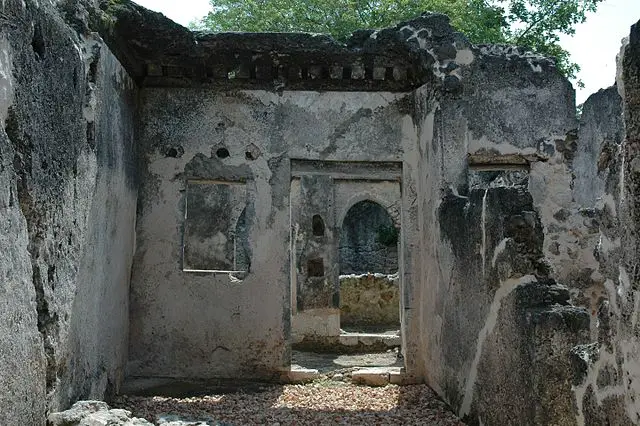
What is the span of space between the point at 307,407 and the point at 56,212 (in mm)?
2987

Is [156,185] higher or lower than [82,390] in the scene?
higher

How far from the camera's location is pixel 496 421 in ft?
15.4

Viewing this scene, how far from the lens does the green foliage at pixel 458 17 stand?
50.9 feet

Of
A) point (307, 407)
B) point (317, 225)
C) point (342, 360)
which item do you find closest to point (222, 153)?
point (307, 407)

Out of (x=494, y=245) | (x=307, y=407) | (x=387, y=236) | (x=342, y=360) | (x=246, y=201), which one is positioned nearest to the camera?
(x=494, y=245)

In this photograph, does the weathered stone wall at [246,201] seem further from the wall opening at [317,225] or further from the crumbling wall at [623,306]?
the wall opening at [317,225]

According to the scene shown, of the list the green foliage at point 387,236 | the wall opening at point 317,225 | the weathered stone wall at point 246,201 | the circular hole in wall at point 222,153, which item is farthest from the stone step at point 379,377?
the green foliage at point 387,236

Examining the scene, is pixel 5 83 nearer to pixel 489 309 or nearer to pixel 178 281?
pixel 489 309

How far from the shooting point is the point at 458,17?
15031 millimetres

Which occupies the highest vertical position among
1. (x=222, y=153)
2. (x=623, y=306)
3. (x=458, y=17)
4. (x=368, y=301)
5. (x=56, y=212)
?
(x=458, y=17)

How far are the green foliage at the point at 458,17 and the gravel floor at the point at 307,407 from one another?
32.2ft

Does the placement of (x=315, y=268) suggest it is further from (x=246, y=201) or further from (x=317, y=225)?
(x=246, y=201)

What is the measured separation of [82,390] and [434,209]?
365 centimetres

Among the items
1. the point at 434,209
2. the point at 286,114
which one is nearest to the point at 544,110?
the point at 434,209
